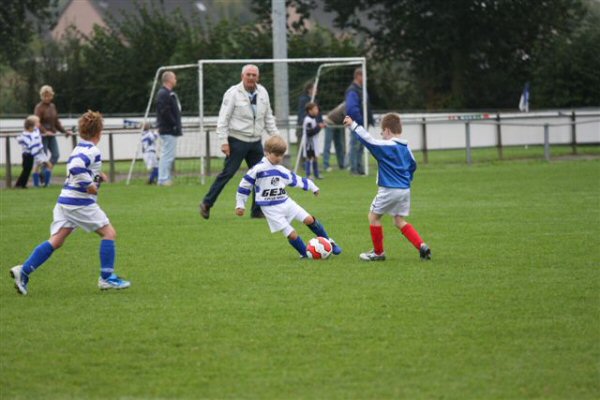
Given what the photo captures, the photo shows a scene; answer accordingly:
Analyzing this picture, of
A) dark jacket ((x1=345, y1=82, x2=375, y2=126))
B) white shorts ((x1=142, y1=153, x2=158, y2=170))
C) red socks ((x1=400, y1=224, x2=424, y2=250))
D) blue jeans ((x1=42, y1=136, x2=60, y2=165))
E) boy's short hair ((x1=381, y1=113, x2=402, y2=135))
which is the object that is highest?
dark jacket ((x1=345, y1=82, x2=375, y2=126))

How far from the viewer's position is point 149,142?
25719mm

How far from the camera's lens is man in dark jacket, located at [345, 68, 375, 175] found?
2402 cm

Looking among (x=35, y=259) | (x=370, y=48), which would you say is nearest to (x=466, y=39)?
(x=370, y=48)

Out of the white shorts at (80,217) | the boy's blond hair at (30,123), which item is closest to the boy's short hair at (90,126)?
the white shorts at (80,217)

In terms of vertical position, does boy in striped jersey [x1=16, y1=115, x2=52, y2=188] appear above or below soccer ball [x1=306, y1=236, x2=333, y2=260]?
above

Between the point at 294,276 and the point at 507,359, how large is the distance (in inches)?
142

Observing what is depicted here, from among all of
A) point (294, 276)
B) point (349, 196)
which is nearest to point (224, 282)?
point (294, 276)

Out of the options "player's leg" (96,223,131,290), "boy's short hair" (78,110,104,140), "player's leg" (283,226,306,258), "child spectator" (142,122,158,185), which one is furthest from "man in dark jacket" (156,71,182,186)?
"player's leg" (96,223,131,290)

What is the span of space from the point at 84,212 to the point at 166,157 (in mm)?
13502

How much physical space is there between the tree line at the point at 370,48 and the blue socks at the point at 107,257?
3247 centimetres

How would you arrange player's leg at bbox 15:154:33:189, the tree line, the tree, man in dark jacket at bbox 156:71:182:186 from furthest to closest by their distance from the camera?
the tree, the tree line, player's leg at bbox 15:154:33:189, man in dark jacket at bbox 156:71:182:186

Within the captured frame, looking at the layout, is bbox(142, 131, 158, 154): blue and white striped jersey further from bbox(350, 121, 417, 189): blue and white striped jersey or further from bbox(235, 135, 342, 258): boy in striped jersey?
bbox(350, 121, 417, 189): blue and white striped jersey

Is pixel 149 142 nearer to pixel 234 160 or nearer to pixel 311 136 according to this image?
pixel 311 136

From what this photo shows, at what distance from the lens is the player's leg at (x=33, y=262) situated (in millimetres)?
9547
